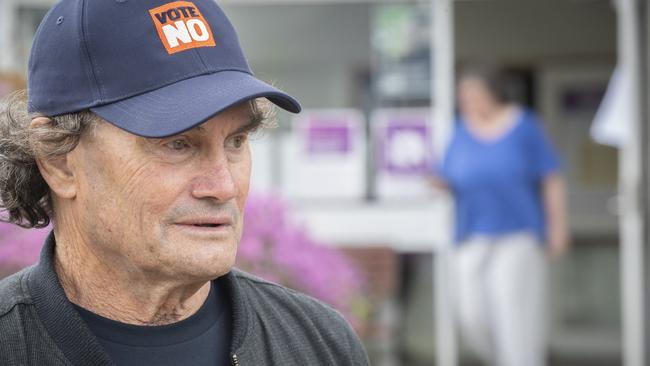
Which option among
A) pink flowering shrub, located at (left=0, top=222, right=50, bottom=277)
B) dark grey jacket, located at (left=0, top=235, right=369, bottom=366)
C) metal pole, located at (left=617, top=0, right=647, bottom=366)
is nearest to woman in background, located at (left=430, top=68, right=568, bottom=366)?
metal pole, located at (left=617, top=0, right=647, bottom=366)

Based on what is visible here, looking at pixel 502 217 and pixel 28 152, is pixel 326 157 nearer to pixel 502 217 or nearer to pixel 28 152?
pixel 502 217

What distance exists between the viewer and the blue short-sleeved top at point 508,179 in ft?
19.4

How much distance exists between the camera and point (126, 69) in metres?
1.55

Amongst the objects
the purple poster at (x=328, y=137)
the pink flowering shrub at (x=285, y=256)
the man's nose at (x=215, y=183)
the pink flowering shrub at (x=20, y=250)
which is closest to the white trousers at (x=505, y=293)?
the purple poster at (x=328, y=137)

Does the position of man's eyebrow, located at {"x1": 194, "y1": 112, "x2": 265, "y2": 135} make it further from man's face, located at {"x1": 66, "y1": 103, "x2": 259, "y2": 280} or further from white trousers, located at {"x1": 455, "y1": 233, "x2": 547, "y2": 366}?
white trousers, located at {"x1": 455, "y1": 233, "x2": 547, "y2": 366}

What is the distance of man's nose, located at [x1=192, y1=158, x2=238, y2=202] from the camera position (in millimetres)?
1579

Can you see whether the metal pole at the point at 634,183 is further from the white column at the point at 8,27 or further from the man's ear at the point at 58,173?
the man's ear at the point at 58,173

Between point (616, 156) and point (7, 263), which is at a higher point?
point (7, 263)

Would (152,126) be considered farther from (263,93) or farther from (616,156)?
(616,156)

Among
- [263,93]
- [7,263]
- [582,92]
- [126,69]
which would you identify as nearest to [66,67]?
[126,69]

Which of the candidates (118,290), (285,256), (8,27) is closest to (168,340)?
(118,290)

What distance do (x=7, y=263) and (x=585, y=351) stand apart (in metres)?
6.49

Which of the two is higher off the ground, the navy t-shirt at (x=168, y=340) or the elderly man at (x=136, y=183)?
the elderly man at (x=136, y=183)

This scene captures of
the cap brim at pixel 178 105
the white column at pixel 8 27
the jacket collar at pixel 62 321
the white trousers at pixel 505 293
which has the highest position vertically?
the white column at pixel 8 27
